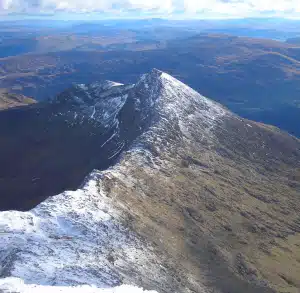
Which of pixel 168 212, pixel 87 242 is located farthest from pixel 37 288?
pixel 168 212

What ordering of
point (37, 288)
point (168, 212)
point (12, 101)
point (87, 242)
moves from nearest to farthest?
point (37, 288)
point (87, 242)
point (168, 212)
point (12, 101)

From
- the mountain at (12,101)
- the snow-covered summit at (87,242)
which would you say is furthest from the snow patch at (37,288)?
the mountain at (12,101)

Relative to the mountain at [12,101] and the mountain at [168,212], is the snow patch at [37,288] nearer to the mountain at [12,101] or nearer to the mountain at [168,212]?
the mountain at [168,212]

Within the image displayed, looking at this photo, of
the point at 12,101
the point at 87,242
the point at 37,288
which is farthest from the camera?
the point at 12,101

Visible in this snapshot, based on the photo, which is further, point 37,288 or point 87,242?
point 87,242

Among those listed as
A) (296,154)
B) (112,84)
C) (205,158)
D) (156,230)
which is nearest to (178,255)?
(156,230)

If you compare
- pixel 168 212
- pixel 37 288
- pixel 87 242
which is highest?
pixel 37 288

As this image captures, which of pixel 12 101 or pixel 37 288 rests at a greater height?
pixel 37 288

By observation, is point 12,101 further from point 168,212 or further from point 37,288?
point 37,288

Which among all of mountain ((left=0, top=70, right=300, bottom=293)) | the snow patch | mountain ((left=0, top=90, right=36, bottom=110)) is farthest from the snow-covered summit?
mountain ((left=0, top=90, right=36, bottom=110))
